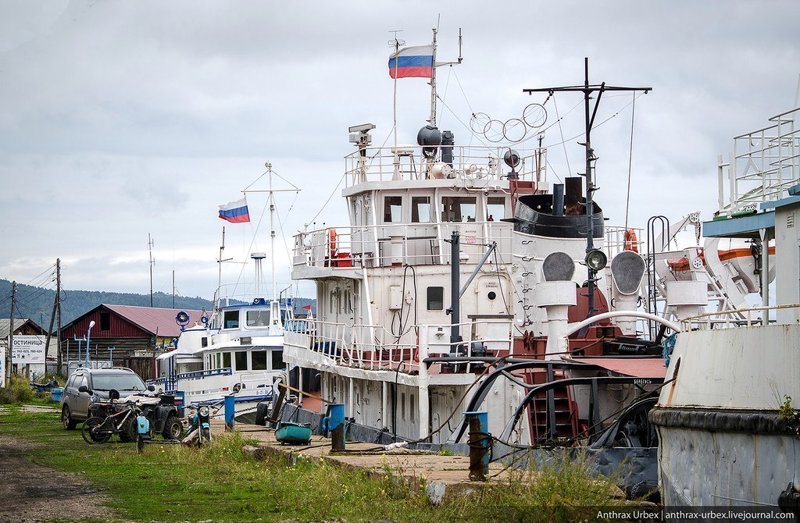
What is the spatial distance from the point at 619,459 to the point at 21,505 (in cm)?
→ 831

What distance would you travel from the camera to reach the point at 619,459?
56.3ft

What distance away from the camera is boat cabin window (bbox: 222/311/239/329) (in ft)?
141

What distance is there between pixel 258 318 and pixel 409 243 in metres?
14.8

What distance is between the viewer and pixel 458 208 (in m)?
29.7

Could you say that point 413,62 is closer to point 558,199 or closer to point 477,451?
point 558,199

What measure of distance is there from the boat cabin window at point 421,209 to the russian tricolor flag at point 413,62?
403 cm

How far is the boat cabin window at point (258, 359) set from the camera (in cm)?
4044

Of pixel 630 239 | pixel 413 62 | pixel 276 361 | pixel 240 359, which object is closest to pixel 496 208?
pixel 630 239

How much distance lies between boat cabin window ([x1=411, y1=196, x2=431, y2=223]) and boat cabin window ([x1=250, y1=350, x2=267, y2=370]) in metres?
12.7

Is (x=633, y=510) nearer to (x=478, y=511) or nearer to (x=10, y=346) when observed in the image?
(x=478, y=511)

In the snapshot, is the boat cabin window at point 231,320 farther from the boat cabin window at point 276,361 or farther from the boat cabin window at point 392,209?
the boat cabin window at point 392,209

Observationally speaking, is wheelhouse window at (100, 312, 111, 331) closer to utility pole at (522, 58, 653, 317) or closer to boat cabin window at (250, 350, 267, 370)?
boat cabin window at (250, 350, 267, 370)

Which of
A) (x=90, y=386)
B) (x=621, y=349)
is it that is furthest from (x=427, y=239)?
(x=90, y=386)

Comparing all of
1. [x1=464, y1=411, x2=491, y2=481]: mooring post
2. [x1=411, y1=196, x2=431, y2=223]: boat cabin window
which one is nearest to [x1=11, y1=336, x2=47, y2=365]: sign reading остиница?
[x1=411, y1=196, x2=431, y2=223]: boat cabin window
